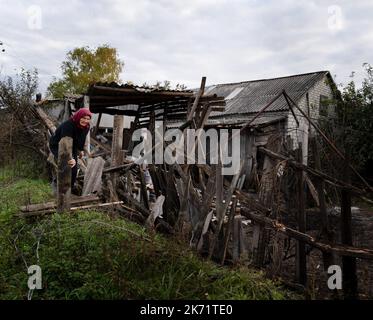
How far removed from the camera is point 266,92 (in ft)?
64.5

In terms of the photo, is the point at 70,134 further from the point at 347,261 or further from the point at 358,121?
the point at 358,121

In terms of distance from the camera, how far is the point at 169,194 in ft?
22.0

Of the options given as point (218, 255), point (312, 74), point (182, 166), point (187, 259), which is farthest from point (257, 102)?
point (187, 259)

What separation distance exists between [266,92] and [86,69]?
63.0 feet

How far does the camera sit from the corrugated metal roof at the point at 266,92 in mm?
17984

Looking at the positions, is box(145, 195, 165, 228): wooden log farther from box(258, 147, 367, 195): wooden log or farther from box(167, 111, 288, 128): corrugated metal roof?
box(167, 111, 288, 128): corrugated metal roof

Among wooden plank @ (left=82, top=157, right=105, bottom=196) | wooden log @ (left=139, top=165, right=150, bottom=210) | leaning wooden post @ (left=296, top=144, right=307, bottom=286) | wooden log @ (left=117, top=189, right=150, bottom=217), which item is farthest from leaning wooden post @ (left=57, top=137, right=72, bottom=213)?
leaning wooden post @ (left=296, top=144, right=307, bottom=286)

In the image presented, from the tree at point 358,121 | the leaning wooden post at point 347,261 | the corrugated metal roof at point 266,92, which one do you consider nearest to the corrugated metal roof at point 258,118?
the corrugated metal roof at point 266,92

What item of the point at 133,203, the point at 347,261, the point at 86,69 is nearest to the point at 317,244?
the point at 347,261

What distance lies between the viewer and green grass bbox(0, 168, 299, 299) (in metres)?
3.60

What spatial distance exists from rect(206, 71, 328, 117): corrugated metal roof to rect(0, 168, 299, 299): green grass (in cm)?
1413

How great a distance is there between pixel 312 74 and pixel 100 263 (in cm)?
1813

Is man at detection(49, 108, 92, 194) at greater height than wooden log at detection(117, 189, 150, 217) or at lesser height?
greater
